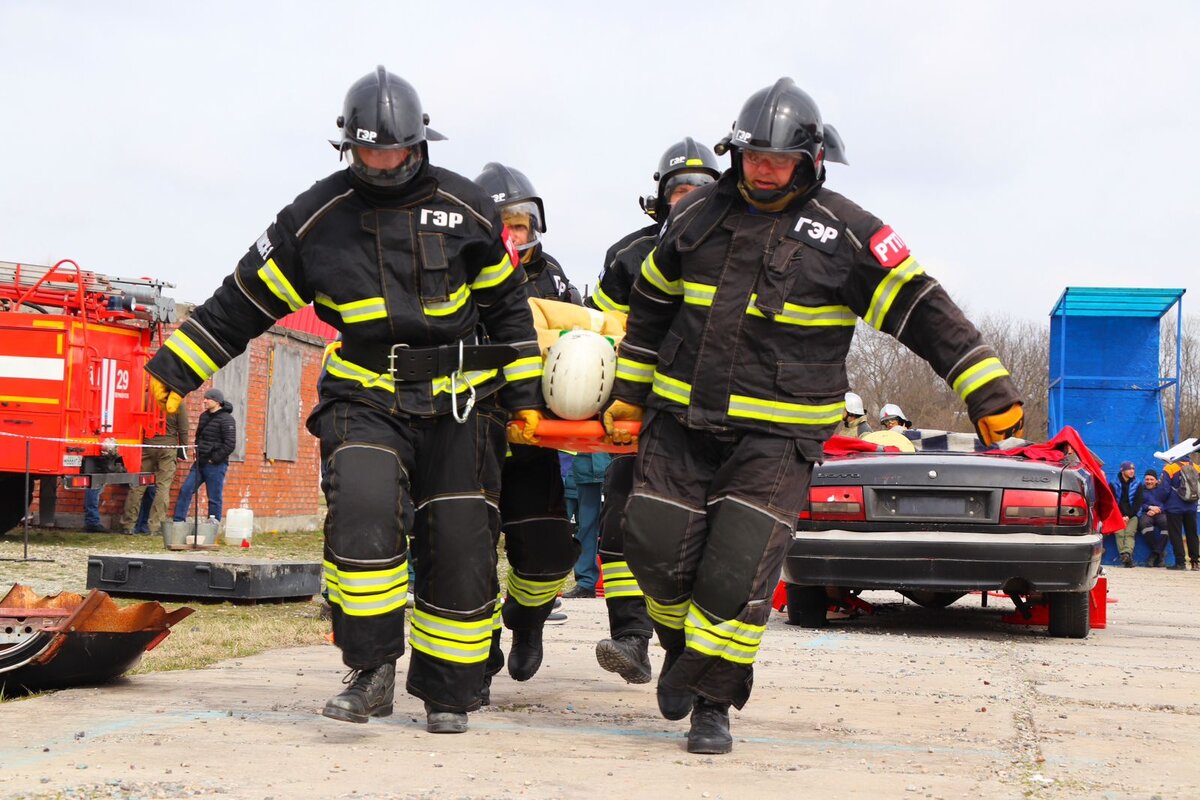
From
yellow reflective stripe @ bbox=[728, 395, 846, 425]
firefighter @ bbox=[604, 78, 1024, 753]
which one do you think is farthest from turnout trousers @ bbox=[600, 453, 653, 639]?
yellow reflective stripe @ bbox=[728, 395, 846, 425]

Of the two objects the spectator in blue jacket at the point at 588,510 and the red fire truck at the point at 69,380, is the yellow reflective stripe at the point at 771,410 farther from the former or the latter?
the red fire truck at the point at 69,380

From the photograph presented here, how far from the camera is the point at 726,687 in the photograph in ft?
15.8

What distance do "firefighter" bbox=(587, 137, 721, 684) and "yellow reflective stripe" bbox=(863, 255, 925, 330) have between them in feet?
4.59

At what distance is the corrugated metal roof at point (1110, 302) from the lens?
85.3 ft

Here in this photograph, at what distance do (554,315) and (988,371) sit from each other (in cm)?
196

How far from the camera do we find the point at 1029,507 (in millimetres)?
8891

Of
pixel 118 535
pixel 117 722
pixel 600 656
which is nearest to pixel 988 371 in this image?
pixel 600 656

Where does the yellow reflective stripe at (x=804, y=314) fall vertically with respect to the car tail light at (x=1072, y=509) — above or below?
above

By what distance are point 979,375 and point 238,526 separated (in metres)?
13.9

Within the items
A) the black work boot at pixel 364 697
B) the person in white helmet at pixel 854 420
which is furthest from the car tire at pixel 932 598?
the black work boot at pixel 364 697

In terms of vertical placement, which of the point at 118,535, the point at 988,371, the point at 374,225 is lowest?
the point at 118,535

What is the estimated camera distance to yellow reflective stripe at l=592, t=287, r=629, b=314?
645 cm

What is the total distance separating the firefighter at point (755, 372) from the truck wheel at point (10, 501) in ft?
45.5

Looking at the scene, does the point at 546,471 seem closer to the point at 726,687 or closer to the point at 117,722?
the point at 726,687
